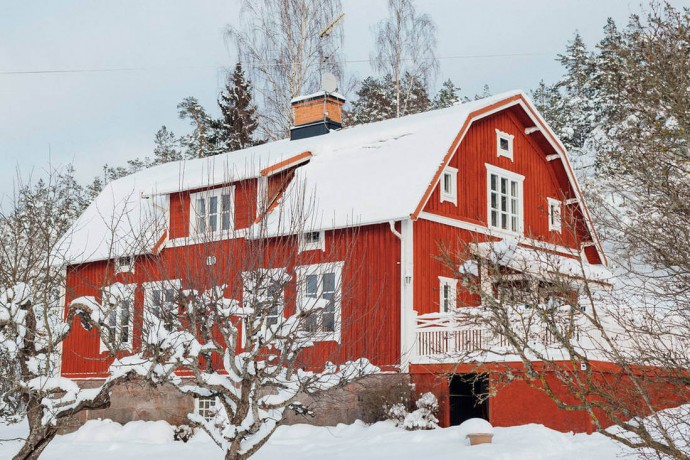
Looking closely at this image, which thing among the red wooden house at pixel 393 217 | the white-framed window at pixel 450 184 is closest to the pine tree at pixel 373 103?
the red wooden house at pixel 393 217

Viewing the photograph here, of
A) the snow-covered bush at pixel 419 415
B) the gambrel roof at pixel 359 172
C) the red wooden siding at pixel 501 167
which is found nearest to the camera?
the snow-covered bush at pixel 419 415

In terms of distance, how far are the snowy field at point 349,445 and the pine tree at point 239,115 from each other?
24.2 meters

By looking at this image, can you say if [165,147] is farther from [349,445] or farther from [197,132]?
[349,445]

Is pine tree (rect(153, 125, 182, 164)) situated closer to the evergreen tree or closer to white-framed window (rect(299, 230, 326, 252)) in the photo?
the evergreen tree

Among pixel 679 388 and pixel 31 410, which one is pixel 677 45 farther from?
pixel 31 410

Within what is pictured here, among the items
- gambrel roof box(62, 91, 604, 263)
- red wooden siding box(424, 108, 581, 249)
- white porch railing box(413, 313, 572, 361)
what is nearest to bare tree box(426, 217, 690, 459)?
white porch railing box(413, 313, 572, 361)

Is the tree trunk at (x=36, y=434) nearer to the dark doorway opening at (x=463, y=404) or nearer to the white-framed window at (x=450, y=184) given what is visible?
the dark doorway opening at (x=463, y=404)

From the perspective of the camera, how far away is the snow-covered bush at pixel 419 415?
1691 centimetres

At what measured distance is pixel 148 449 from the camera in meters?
18.6

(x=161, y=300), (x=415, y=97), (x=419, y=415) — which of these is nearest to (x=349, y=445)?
(x=419, y=415)

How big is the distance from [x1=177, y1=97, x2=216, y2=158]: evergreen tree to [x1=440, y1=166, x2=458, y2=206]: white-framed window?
26675 millimetres

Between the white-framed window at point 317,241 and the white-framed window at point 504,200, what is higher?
the white-framed window at point 504,200

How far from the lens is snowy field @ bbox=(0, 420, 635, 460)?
561 inches

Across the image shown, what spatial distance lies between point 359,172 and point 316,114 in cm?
636
